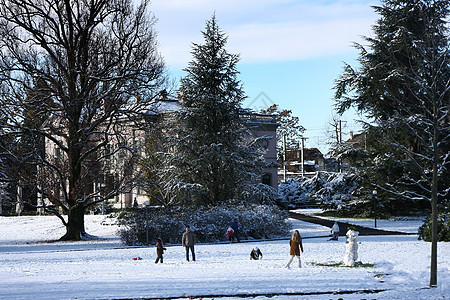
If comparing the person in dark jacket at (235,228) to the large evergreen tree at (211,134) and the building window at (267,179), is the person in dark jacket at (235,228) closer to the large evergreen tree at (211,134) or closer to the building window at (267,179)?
the large evergreen tree at (211,134)

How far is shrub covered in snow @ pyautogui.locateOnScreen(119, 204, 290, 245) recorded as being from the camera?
33656mm

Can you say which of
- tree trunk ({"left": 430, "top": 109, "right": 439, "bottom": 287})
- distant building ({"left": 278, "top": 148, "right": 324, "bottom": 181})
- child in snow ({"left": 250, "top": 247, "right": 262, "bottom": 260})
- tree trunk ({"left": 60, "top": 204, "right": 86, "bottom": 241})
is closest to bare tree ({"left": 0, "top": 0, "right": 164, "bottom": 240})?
tree trunk ({"left": 60, "top": 204, "right": 86, "bottom": 241})

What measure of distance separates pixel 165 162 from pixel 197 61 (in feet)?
25.1

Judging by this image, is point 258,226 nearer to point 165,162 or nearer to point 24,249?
point 165,162

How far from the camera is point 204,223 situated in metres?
35.2

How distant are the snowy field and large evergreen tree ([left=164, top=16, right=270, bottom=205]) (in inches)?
348

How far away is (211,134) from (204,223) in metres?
7.41

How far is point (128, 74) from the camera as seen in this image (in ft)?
117

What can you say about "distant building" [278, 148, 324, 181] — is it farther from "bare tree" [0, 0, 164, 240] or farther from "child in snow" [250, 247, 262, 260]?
"child in snow" [250, 247, 262, 260]

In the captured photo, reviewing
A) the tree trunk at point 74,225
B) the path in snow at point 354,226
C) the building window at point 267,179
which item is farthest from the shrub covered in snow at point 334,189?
the tree trunk at point 74,225

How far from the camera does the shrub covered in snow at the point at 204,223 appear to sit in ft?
110

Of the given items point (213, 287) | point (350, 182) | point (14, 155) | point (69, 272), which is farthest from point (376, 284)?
point (350, 182)

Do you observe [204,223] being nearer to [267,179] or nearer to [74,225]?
[74,225]

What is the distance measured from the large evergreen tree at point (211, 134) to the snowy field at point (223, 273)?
8.84 metres
